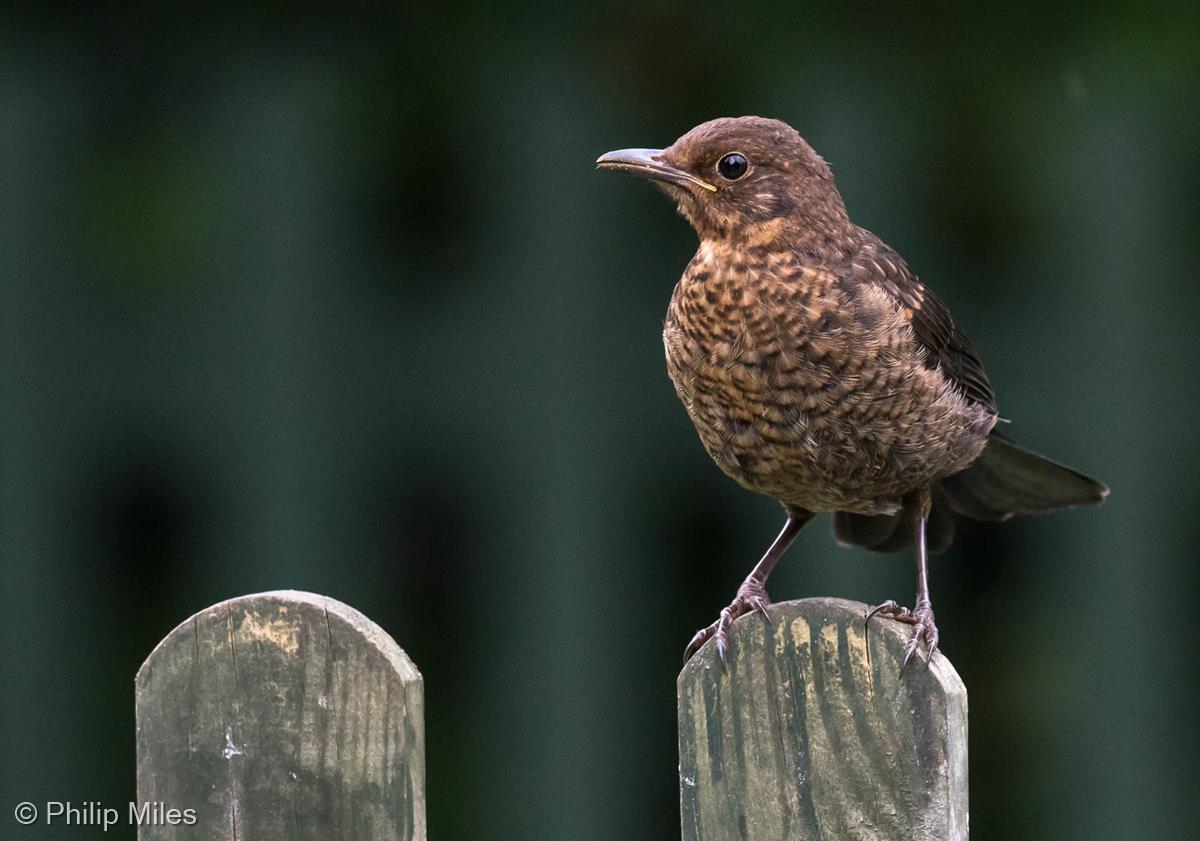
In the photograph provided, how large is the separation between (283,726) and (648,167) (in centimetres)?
128

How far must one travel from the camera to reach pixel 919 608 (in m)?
2.87

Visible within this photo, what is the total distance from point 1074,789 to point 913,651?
62.1 inches

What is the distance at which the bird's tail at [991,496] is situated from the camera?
124 inches

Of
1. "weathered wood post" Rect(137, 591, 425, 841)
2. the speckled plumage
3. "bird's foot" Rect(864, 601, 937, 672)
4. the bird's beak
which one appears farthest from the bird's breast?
"weathered wood post" Rect(137, 591, 425, 841)

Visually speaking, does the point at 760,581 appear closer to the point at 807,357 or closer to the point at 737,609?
the point at 737,609

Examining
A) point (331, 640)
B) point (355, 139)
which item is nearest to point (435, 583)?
point (355, 139)

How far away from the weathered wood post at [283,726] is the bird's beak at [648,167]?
1.12 metres

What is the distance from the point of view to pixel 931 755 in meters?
1.95

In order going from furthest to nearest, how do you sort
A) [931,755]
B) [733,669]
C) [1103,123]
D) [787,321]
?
1. [1103,123]
2. [787,321]
3. [733,669]
4. [931,755]

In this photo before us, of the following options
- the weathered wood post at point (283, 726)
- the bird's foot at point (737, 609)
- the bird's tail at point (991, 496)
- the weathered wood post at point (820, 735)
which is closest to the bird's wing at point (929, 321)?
the bird's tail at point (991, 496)

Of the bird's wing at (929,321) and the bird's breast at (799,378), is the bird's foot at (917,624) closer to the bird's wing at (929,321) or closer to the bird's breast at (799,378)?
the bird's breast at (799,378)

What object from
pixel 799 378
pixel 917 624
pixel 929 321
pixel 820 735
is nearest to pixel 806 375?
pixel 799 378

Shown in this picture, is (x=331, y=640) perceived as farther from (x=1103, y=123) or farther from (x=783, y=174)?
(x=1103, y=123)

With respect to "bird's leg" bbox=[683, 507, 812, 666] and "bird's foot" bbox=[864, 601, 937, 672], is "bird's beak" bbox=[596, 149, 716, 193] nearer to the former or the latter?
"bird's leg" bbox=[683, 507, 812, 666]
